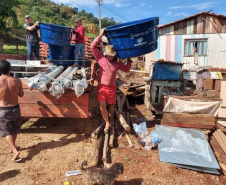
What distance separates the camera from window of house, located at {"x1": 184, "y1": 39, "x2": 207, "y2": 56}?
12.6 m

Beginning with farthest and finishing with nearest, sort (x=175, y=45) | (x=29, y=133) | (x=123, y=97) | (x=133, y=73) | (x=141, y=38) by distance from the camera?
(x=133, y=73) < (x=175, y=45) < (x=123, y=97) < (x=29, y=133) < (x=141, y=38)

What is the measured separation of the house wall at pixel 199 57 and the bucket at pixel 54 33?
9.98 meters

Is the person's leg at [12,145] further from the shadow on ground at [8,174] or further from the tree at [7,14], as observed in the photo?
the tree at [7,14]

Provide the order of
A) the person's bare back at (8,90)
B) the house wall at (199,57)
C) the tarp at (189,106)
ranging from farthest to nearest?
the house wall at (199,57) → the tarp at (189,106) → the person's bare back at (8,90)

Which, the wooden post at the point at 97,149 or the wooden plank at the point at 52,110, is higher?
the wooden plank at the point at 52,110

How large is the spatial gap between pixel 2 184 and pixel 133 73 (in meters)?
12.1

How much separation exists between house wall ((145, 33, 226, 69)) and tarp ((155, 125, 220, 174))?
8992 millimetres

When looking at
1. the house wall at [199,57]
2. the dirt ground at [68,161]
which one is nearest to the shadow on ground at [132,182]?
the dirt ground at [68,161]

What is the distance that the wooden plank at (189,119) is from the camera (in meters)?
5.26

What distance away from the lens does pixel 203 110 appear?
5.49m

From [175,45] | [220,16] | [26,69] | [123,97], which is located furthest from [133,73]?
[26,69]

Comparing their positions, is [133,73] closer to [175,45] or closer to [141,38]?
[175,45]

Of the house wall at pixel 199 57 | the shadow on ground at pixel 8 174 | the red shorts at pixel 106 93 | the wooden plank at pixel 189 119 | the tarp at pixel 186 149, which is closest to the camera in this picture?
the shadow on ground at pixel 8 174

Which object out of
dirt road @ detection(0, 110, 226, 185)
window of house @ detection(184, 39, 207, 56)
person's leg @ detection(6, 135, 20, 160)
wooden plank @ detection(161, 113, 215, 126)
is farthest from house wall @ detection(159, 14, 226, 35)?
person's leg @ detection(6, 135, 20, 160)
